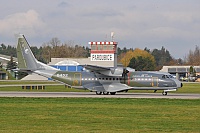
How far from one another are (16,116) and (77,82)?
24.3m

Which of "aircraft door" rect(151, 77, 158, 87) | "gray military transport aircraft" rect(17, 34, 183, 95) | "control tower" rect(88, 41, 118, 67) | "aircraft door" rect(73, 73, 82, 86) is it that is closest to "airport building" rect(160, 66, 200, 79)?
"control tower" rect(88, 41, 118, 67)

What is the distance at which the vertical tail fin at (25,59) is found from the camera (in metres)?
52.0

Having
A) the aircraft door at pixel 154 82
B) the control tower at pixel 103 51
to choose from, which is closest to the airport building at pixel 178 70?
the control tower at pixel 103 51

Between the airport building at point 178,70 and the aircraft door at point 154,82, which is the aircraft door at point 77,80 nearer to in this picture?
the aircraft door at point 154,82

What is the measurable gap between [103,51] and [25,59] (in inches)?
1884

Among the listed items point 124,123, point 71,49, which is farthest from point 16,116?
point 71,49

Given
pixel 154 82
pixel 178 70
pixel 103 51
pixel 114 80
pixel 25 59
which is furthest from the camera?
pixel 178 70

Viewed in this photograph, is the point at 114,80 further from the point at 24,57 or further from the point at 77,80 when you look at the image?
the point at 24,57

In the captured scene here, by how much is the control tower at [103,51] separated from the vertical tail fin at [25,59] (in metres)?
45.5

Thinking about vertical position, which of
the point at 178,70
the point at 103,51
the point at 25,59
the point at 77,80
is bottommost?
the point at 77,80

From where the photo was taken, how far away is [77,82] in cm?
5019

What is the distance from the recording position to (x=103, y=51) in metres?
99.2

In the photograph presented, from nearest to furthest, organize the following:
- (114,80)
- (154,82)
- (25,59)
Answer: (154,82) < (114,80) < (25,59)

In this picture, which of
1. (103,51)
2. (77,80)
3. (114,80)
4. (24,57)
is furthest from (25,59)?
(103,51)
